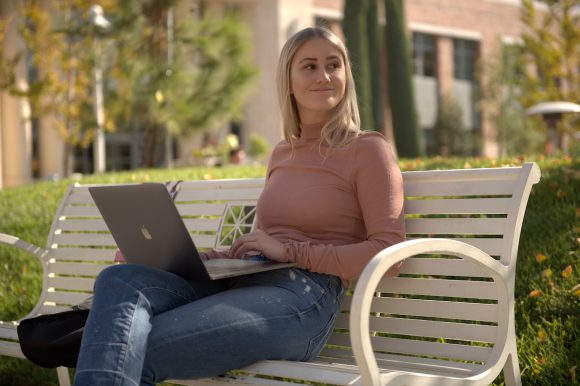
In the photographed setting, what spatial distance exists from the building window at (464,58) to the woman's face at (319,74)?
3303cm

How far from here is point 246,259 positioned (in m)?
2.76

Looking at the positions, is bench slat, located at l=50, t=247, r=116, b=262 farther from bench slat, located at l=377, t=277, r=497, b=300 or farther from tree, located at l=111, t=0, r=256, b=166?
tree, located at l=111, t=0, r=256, b=166

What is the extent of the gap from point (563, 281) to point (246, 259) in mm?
1662

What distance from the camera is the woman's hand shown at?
2.72 metres

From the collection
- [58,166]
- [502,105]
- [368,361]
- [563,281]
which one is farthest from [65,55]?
[502,105]

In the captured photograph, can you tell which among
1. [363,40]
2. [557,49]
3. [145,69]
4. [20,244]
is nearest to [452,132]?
[363,40]

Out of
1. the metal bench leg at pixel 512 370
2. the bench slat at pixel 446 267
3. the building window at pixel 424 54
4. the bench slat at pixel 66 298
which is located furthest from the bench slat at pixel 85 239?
the building window at pixel 424 54

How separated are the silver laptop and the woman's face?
66 cm

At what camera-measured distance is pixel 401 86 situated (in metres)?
24.2

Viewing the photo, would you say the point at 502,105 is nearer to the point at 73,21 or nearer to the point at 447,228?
the point at 73,21

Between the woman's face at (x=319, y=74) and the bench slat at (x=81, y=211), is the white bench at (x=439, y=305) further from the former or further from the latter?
the bench slat at (x=81, y=211)

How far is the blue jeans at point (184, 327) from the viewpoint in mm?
2230

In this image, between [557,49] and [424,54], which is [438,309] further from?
[424,54]

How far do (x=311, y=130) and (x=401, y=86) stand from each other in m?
21.6
